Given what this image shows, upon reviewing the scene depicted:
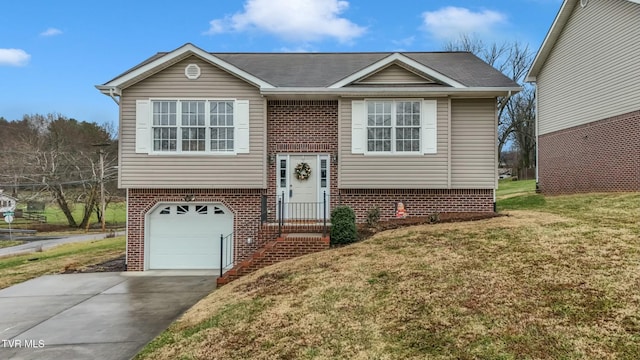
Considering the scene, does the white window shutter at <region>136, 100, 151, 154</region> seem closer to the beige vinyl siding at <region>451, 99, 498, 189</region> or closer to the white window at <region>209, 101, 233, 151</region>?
the white window at <region>209, 101, 233, 151</region>

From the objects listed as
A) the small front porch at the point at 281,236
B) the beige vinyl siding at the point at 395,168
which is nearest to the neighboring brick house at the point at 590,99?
the beige vinyl siding at the point at 395,168

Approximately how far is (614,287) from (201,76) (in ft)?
35.3

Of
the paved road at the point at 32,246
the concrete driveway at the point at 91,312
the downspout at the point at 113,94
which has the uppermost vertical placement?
the downspout at the point at 113,94

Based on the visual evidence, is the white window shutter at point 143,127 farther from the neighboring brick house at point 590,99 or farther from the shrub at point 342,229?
the neighboring brick house at point 590,99

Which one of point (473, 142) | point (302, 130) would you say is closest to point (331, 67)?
point (302, 130)

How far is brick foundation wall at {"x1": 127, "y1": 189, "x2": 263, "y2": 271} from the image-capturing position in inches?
491

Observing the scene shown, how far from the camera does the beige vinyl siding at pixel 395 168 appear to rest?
1212 cm

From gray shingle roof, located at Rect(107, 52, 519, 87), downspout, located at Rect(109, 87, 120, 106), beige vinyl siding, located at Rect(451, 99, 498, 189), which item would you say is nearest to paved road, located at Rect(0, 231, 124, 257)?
downspout, located at Rect(109, 87, 120, 106)

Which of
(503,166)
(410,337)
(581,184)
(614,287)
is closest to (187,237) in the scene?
(410,337)

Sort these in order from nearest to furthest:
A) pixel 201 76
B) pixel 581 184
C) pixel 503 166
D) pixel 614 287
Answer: pixel 614 287 → pixel 201 76 → pixel 581 184 → pixel 503 166

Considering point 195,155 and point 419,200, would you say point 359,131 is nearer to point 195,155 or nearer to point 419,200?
point 419,200

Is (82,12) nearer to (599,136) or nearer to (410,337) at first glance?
(410,337)

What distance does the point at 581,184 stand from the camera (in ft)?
56.1

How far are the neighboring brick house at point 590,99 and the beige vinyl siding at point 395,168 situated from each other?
724 cm
